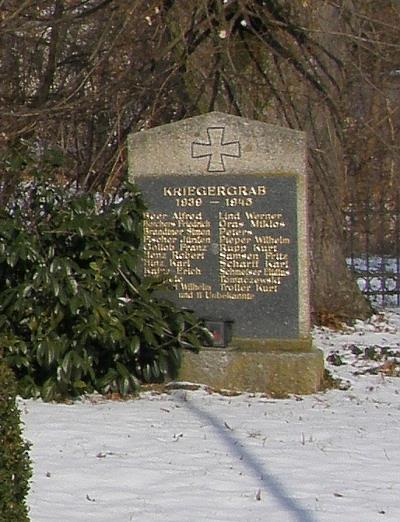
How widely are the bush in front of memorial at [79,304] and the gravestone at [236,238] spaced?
0.23 metres

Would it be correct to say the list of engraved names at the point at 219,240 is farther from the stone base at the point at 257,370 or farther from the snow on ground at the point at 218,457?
the snow on ground at the point at 218,457

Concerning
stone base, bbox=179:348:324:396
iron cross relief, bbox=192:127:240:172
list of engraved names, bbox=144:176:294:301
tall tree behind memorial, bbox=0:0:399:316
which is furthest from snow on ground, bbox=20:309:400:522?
tall tree behind memorial, bbox=0:0:399:316

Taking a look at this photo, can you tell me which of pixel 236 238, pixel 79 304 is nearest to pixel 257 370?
pixel 236 238

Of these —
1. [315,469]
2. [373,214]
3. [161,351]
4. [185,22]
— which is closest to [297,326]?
[161,351]

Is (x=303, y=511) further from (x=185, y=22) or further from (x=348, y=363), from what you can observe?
(x=185, y=22)

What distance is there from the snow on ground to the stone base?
14 cm

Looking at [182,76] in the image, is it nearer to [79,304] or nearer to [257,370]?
[257,370]

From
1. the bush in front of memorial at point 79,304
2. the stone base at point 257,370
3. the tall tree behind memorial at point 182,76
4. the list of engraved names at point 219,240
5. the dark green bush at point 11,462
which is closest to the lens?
the dark green bush at point 11,462

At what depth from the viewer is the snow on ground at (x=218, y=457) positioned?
18.9ft

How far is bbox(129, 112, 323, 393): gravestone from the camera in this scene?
350 inches

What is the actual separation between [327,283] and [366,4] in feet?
11.3

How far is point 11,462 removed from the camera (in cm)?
414

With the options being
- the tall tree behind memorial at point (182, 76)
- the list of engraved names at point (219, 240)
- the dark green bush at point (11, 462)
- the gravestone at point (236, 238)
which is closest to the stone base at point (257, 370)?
the gravestone at point (236, 238)

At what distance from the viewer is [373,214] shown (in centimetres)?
1531
